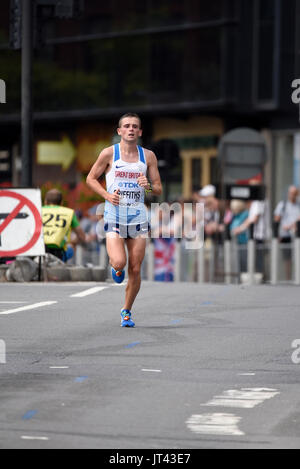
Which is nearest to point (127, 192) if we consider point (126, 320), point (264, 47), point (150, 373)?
point (126, 320)

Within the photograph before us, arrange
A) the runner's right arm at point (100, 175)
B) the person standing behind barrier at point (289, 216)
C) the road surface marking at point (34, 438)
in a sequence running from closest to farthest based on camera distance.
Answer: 1. the road surface marking at point (34, 438)
2. the runner's right arm at point (100, 175)
3. the person standing behind barrier at point (289, 216)

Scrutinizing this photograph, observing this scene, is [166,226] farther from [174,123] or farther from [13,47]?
[174,123]

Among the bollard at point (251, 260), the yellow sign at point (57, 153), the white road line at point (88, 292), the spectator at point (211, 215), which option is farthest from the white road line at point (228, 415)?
the yellow sign at point (57, 153)

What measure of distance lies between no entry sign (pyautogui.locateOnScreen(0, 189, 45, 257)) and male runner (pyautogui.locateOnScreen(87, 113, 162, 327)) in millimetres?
5238

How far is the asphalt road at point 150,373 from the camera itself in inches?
303

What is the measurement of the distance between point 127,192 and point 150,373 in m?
3.12

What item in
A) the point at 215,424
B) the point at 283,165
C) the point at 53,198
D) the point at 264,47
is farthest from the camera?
the point at 283,165

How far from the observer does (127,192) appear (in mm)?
12742

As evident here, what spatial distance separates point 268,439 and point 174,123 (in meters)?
29.6

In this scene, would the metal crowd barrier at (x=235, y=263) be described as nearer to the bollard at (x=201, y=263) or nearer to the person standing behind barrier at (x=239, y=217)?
the bollard at (x=201, y=263)

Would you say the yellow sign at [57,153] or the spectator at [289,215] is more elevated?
the yellow sign at [57,153]

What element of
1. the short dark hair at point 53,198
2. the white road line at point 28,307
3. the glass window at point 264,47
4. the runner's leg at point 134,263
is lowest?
the white road line at point 28,307

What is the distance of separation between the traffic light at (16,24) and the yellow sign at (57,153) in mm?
18255

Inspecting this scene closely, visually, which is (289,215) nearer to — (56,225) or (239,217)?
(239,217)
